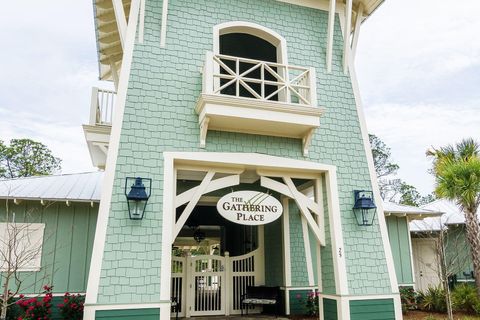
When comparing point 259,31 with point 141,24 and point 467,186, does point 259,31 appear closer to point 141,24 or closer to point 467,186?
point 141,24

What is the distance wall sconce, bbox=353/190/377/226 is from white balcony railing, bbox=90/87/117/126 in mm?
5950

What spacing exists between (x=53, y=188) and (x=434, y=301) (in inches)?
418

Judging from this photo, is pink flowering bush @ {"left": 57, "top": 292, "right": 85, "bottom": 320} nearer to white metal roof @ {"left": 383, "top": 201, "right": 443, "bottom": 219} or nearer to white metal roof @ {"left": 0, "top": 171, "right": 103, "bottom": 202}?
white metal roof @ {"left": 0, "top": 171, "right": 103, "bottom": 202}

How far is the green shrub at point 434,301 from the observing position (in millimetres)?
10336

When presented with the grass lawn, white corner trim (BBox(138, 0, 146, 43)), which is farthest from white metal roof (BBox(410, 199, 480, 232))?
white corner trim (BBox(138, 0, 146, 43))

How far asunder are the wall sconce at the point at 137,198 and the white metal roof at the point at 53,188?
2444mm

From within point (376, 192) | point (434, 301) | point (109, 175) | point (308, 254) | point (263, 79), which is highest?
point (263, 79)

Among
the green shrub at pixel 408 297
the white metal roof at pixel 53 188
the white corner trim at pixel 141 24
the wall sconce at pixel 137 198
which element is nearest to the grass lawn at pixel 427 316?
the green shrub at pixel 408 297

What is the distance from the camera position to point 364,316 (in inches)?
263

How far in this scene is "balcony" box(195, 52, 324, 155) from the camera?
21.2 feet

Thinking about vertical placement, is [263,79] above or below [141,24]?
below

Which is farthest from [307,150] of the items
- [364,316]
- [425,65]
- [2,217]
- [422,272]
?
[425,65]

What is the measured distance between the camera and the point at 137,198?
5.93 meters

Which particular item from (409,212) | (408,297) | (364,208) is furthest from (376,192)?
(408,297)
